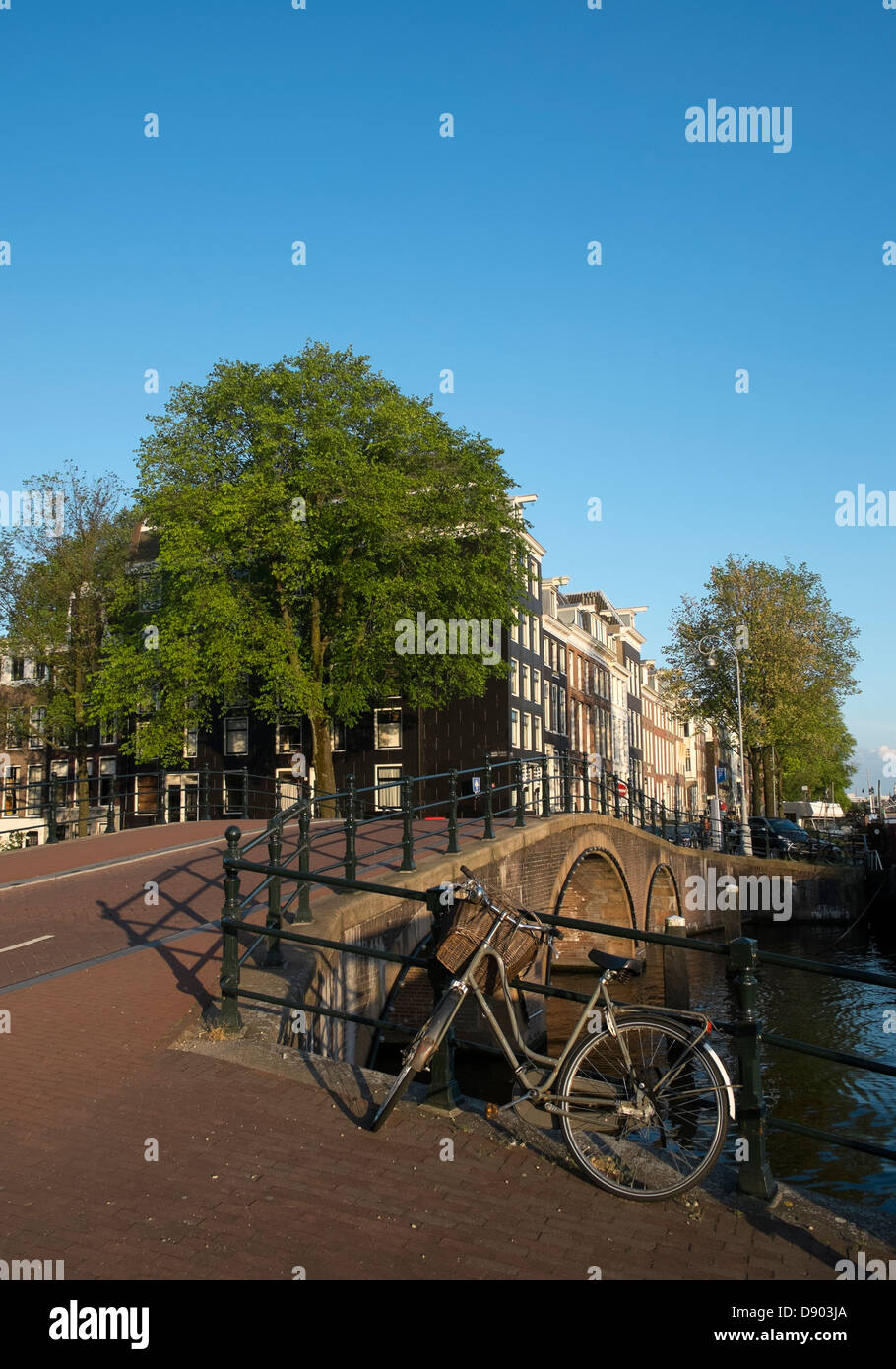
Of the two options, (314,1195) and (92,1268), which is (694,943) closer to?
(314,1195)

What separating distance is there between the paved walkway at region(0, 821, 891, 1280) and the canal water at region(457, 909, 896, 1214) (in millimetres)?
992

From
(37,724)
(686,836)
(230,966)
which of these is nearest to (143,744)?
(37,724)

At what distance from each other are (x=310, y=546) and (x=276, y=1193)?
2507 centimetres

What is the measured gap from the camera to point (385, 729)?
3800 cm

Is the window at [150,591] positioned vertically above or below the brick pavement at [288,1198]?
above

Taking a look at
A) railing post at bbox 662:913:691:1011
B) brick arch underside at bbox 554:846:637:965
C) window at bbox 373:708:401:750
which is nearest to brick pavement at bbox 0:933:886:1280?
railing post at bbox 662:913:691:1011

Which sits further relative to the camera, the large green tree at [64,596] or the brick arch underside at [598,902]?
the large green tree at [64,596]

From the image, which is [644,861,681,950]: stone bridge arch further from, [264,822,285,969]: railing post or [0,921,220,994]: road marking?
[264,822,285,969]: railing post

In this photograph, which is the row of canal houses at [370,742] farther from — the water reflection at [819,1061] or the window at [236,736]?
the water reflection at [819,1061]

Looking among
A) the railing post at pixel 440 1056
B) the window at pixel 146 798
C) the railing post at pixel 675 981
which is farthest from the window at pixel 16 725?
the railing post at pixel 440 1056

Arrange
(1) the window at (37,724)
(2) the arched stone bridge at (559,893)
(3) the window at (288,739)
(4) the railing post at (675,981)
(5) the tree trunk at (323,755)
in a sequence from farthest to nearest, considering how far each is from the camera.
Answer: (3) the window at (288,739) → (1) the window at (37,724) → (5) the tree trunk at (323,755) → (4) the railing post at (675,981) → (2) the arched stone bridge at (559,893)

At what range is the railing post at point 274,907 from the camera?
7254mm

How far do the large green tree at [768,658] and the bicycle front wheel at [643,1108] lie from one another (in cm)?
3929
